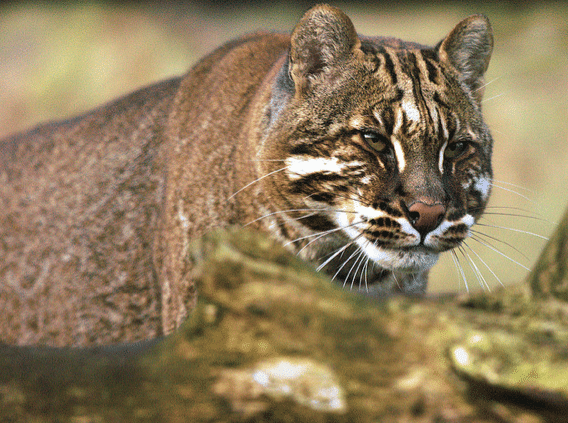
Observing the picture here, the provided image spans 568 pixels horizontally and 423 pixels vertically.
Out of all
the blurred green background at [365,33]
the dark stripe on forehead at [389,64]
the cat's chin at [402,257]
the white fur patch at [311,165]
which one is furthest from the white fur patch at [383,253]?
the blurred green background at [365,33]

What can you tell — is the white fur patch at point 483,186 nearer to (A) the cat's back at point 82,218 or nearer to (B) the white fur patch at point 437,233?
(B) the white fur patch at point 437,233

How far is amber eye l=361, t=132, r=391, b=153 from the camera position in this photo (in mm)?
5430

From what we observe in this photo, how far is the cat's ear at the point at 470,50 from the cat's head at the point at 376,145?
0.04 feet

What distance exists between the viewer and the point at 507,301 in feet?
11.5

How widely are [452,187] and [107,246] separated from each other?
12.7 ft

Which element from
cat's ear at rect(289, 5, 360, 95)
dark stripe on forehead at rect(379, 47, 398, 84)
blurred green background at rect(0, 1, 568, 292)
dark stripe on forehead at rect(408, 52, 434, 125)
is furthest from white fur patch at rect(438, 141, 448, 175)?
blurred green background at rect(0, 1, 568, 292)

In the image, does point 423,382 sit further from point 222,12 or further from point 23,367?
point 222,12

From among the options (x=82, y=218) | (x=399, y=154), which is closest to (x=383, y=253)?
(x=399, y=154)

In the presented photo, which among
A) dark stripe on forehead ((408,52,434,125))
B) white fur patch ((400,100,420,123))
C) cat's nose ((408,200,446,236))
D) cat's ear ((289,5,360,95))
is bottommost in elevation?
cat's nose ((408,200,446,236))

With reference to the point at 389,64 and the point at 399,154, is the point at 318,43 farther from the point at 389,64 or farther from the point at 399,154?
the point at 399,154

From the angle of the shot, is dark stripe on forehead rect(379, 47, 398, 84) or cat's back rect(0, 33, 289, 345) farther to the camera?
cat's back rect(0, 33, 289, 345)

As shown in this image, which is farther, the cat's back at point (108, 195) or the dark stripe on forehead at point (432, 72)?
the cat's back at point (108, 195)

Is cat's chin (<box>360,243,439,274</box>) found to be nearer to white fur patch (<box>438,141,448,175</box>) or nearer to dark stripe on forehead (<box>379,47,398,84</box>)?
white fur patch (<box>438,141,448,175</box>)

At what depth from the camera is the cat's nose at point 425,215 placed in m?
5.08
